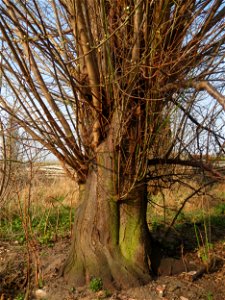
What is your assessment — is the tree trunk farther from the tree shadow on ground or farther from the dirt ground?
the tree shadow on ground

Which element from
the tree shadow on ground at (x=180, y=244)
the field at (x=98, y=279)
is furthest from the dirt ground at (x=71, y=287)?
the tree shadow on ground at (x=180, y=244)

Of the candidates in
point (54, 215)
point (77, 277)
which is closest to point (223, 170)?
point (77, 277)

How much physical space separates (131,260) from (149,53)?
1869 millimetres

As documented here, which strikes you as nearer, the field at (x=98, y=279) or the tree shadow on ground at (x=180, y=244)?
the field at (x=98, y=279)

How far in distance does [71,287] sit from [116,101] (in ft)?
5.51

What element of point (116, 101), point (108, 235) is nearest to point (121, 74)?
point (116, 101)

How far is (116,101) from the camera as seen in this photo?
3.45 m

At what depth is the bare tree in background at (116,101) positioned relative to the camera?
3352 millimetres

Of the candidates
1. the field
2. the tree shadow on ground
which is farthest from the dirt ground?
the tree shadow on ground

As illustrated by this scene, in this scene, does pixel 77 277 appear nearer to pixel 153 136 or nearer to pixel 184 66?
pixel 153 136

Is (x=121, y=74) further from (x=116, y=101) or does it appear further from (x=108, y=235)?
(x=108, y=235)

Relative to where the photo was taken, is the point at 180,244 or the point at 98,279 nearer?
the point at 98,279

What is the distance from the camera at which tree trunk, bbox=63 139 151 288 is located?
354cm

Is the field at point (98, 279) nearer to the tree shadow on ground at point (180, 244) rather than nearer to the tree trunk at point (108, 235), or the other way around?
the tree shadow on ground at point (180, 244)
